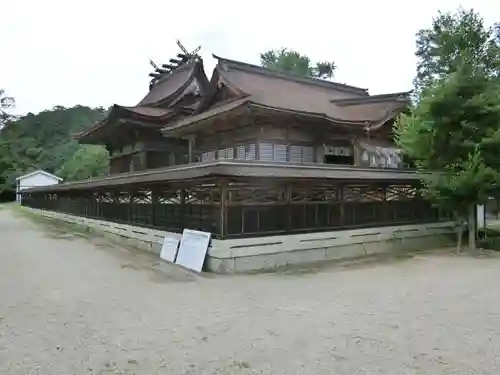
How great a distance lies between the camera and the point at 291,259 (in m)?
10.3

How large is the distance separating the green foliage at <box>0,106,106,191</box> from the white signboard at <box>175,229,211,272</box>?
152 feet

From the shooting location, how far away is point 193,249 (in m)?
9.89

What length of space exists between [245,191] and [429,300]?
4.50 m

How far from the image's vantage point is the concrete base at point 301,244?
941 cm

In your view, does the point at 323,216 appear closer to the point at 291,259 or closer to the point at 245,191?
the point at 291,259

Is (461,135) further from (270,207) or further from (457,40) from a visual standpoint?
(457,40)

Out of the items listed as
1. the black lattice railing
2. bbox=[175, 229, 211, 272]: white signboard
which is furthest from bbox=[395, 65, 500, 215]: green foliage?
bbox=[175, 229, 211, 272]: white signboard

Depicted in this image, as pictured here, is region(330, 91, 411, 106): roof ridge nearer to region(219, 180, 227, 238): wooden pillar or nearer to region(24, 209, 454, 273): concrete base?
region(24, 209, 454, 273): concrete base

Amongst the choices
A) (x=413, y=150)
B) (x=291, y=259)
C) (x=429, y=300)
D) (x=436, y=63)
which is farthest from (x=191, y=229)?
(x=436, y=63)

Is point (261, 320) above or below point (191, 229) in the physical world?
below

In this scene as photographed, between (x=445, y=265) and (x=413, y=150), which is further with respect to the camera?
(x=413, y=150)

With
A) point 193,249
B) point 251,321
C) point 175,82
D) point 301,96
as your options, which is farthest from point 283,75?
point 251,321

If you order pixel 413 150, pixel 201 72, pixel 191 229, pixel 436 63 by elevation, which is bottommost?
pixel 191 229

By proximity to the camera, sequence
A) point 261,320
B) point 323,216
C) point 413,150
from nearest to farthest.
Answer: point 261,320, point 323,216, point 413,150
